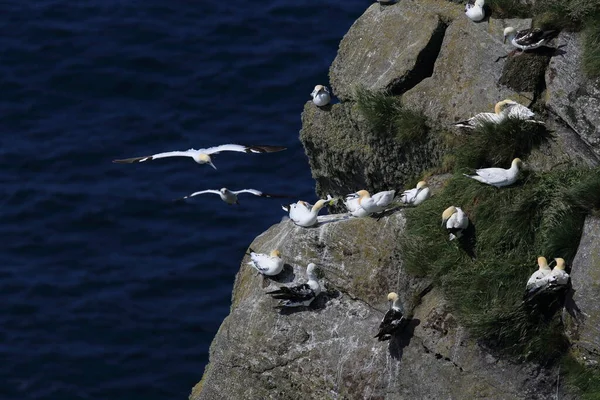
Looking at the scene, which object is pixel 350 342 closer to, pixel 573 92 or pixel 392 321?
pixel 392 321

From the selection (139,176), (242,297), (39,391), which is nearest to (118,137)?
(139,176)

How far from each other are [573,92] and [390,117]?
227 cm

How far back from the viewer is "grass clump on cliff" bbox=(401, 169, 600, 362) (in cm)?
1095

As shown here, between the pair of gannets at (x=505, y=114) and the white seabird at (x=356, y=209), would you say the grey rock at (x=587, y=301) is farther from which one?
the white seabird at (x=356, y=209)

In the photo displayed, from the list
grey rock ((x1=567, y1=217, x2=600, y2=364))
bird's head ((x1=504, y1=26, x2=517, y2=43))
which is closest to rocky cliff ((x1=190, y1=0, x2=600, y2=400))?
grey rock ((x1=567, y1=217, x2=600, y2=364))

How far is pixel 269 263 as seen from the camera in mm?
12500

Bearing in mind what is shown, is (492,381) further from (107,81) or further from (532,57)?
(107,81)

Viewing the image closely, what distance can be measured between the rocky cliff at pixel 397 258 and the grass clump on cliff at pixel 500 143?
15cm

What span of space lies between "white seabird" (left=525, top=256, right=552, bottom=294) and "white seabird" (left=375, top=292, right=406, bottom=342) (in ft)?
4.09

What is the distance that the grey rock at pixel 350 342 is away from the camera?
36.6 feet

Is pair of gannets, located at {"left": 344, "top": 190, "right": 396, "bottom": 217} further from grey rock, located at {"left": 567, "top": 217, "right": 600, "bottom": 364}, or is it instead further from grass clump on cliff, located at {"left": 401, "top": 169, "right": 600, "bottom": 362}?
grey rock, located at {"left": 567, "top": 217, "right": 600, "bottom": 364}

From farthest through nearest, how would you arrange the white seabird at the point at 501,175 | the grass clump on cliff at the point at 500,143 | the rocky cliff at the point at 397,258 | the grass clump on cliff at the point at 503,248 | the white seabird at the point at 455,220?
1. the grass clump on cliff at the point at 500,143
2. the white seabird at the point at 501,175
3. the white seabird at the point at 455,220
4. the rocky cliff at the point at 397,258
5. the grass clump on cliff at the point at 503,248

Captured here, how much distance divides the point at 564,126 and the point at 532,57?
2.83 ft

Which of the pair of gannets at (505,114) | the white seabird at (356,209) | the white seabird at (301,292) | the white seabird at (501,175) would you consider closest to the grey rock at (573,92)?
the pair of gannets at (505,114)
